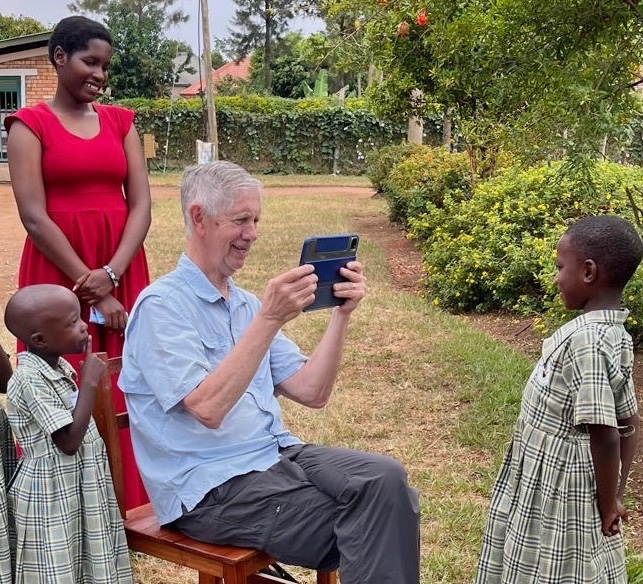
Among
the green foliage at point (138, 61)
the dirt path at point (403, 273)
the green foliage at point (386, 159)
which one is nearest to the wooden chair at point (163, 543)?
the dirt path at point (403, 273)

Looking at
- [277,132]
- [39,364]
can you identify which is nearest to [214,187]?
[39,364]

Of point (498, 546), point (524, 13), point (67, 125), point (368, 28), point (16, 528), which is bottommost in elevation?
point (498, 546)

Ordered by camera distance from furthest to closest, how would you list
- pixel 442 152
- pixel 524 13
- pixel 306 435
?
pixel 442 152 < pixel 306 435 < pixel 524 13

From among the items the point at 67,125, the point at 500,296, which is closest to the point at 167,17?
the point at 500,296

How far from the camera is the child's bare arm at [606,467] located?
261cm

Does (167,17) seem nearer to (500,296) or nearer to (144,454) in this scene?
(500,296)

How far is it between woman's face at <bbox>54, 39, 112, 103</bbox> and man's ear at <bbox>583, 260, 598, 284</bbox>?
188cm

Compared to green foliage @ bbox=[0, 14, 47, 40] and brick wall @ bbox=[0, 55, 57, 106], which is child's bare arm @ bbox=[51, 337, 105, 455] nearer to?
brick wall @ bbox=[0, 55, 57, 106]

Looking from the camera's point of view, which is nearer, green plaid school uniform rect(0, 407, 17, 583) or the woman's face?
green plaid school uniform rect(0, 407, 17, 583)

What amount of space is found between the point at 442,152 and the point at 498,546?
11710mm

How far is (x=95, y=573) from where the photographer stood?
2.60 meters

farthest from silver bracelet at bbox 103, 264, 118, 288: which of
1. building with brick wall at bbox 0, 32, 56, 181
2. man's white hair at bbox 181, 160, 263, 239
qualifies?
building with brick wall at bbox 0, 32, 56, 181

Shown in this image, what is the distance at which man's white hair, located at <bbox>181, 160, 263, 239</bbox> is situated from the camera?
269 centimetres

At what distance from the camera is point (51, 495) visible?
8.26ft
